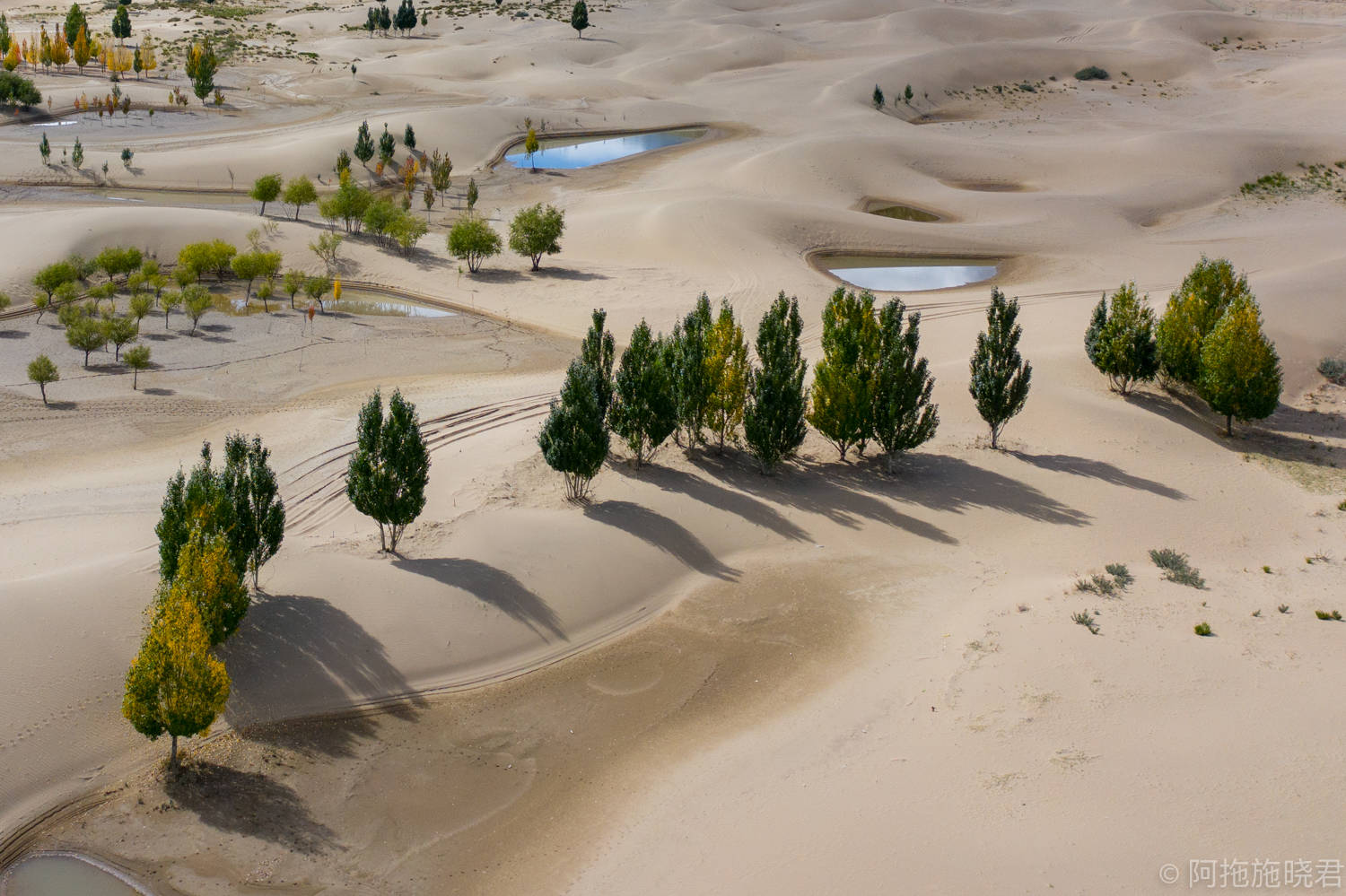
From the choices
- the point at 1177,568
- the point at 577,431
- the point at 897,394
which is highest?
the point at 897,394

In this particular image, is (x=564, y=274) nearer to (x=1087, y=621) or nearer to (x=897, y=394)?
(x=897, y=394)

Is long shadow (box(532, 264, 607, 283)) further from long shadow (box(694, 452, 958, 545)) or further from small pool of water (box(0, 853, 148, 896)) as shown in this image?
small pool of water (box(0, 853, 148, 896))

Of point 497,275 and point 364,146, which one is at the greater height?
point 364,146

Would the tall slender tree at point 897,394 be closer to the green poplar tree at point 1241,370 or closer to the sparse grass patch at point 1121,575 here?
the sparse grass patch at point 1121,575

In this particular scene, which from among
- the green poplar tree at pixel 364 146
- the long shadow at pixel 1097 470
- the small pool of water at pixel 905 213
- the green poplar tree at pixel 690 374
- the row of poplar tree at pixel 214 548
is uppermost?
the green poplar tree at pixel 364 146

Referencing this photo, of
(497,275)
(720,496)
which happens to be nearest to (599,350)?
(720,496)

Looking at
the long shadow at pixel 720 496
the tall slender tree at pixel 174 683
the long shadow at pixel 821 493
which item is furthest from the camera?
the long shadow at pixel 821 493

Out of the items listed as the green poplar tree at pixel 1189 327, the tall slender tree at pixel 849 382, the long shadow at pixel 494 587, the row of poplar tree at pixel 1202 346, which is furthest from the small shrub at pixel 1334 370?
the long shadow at pixel 494 587
